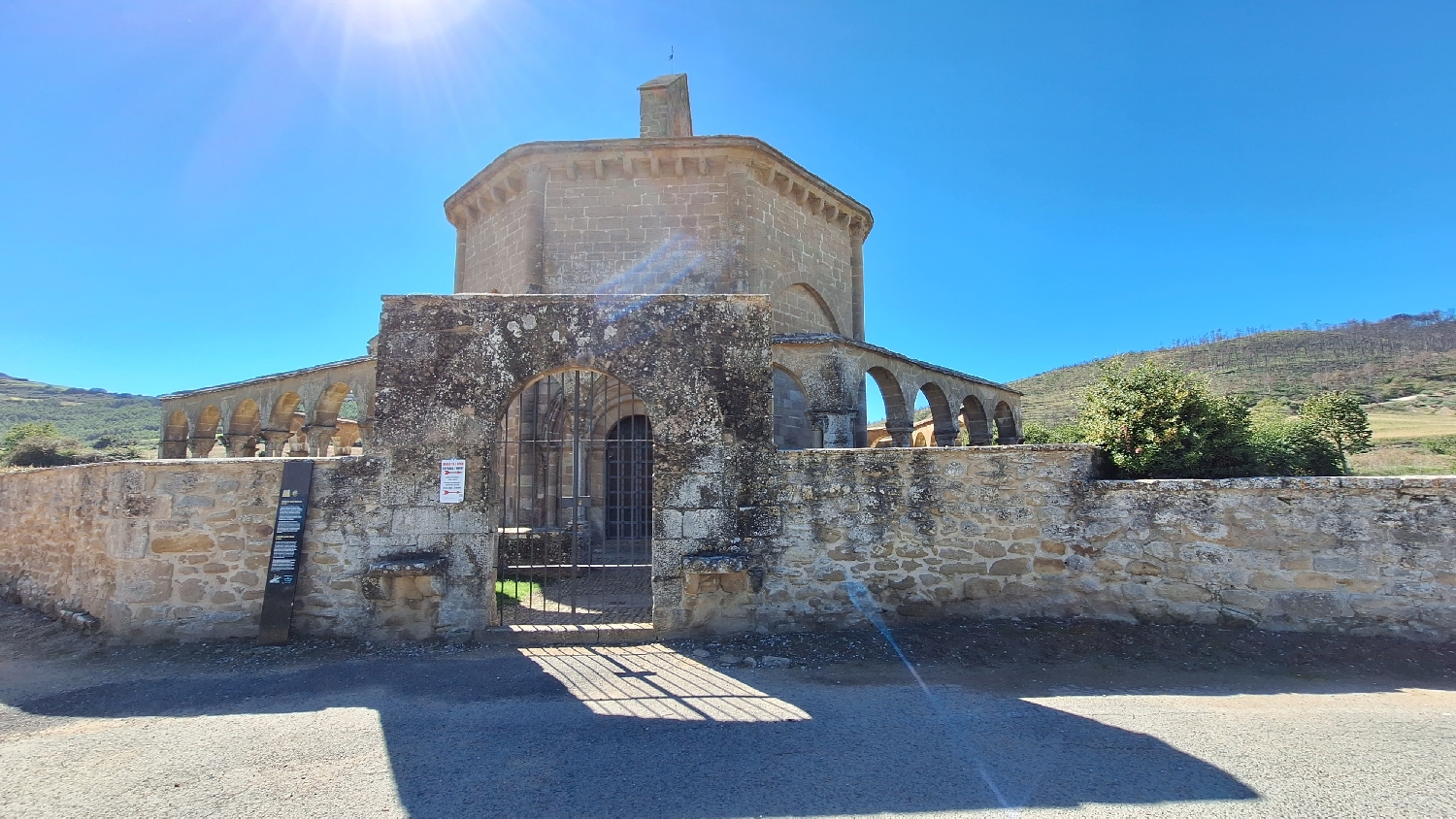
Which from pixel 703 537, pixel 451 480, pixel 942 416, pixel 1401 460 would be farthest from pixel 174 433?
pixel 1401 460

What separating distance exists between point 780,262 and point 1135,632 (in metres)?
8.33

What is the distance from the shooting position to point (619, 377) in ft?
19.3

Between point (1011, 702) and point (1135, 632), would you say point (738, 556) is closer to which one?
point (1011, 702)

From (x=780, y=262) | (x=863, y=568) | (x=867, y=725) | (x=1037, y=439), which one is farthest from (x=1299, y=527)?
(x=1037, y=439)

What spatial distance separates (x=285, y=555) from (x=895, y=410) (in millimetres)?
8623

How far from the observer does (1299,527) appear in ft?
16.6

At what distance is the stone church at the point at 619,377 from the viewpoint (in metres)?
5.81

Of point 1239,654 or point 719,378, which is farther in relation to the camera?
point 719,378

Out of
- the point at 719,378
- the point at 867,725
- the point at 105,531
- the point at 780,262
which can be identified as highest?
the point at 780,262

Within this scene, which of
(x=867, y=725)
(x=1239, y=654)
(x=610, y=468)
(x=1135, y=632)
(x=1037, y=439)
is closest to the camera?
(x=867, y=725)

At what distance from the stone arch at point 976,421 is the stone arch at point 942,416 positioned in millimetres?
1098

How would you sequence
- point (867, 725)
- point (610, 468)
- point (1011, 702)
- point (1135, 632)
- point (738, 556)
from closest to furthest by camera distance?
point (867, 725) < point (1011, 702) < point (1135, 632) < point (738, 556) < point (610, 468)

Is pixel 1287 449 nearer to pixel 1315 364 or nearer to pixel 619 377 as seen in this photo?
pixel 619 377

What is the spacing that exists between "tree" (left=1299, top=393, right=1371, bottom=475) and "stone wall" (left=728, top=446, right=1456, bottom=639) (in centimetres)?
1324
